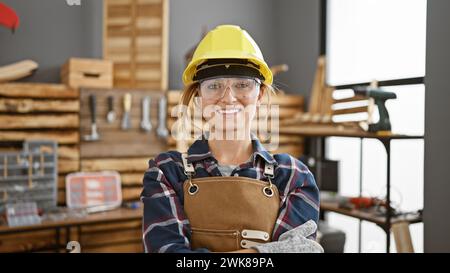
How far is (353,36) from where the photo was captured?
92.5 inches

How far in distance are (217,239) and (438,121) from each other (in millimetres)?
804

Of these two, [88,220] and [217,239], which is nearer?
[217,239]

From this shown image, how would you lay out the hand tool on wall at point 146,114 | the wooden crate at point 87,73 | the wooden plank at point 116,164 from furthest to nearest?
the hand tool on wall at point 146,114, the wooden plank at point 116,164, the wooden crate at point 87,73

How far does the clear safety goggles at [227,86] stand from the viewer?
2.86 feet

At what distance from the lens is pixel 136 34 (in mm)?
2342

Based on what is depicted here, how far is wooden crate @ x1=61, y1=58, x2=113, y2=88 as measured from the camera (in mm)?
2215

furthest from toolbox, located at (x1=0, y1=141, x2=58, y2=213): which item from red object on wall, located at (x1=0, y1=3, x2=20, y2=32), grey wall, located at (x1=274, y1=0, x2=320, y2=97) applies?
grey wall, located at (x1=274, y1=0, x2=320, y2=97)

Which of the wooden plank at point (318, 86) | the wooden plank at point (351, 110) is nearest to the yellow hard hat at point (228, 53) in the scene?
the wooden plank at point (351, 110)

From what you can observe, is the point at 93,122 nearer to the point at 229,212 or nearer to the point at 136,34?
the point at 136,34

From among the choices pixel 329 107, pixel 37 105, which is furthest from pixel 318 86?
pixel 37 105

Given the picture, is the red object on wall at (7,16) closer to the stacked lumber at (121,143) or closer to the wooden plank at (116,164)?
the stacked lumber at (121,143)

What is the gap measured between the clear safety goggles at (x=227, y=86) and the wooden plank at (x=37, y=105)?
161 cm

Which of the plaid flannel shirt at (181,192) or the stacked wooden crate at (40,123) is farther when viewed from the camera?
the stacked wooden crate at (40,123)
